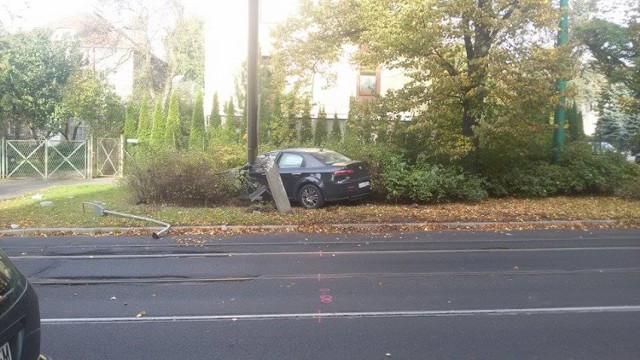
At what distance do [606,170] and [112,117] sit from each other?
75.9 ft

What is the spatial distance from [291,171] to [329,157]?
3.36ft

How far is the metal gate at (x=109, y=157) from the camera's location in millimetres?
25203

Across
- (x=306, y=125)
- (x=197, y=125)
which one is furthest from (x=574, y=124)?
(x=197, y=125)

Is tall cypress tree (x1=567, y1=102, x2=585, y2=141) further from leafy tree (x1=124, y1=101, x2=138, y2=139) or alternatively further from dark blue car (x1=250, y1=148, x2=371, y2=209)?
leafy tree (x1=124, y1=101, x2=138, y2=139)

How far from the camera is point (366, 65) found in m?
16.2

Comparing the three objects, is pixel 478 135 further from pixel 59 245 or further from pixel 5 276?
pixel 5 276

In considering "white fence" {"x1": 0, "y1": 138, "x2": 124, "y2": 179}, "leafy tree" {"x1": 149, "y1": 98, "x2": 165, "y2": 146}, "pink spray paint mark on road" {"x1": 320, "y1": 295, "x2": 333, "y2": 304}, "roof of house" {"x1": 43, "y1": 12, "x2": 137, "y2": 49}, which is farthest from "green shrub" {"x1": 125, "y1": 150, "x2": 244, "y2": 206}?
"roof of house" {"x1": 43, "y1": 12, "x2": 137, "y2": 49}

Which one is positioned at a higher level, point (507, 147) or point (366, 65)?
point (366, 65)

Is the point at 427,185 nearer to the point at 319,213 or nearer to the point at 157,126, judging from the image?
the point at 319,213

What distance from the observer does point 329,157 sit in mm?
14328

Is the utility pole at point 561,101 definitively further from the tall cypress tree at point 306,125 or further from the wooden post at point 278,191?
the tall cypress tree at point 306,125

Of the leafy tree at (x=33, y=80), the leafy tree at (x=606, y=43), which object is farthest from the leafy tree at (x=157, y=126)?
the leafy tree at (x=606, y=43)

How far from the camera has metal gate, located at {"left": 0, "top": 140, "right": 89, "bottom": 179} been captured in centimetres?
2362

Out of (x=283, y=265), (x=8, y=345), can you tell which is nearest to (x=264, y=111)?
(x=283, y=265)
